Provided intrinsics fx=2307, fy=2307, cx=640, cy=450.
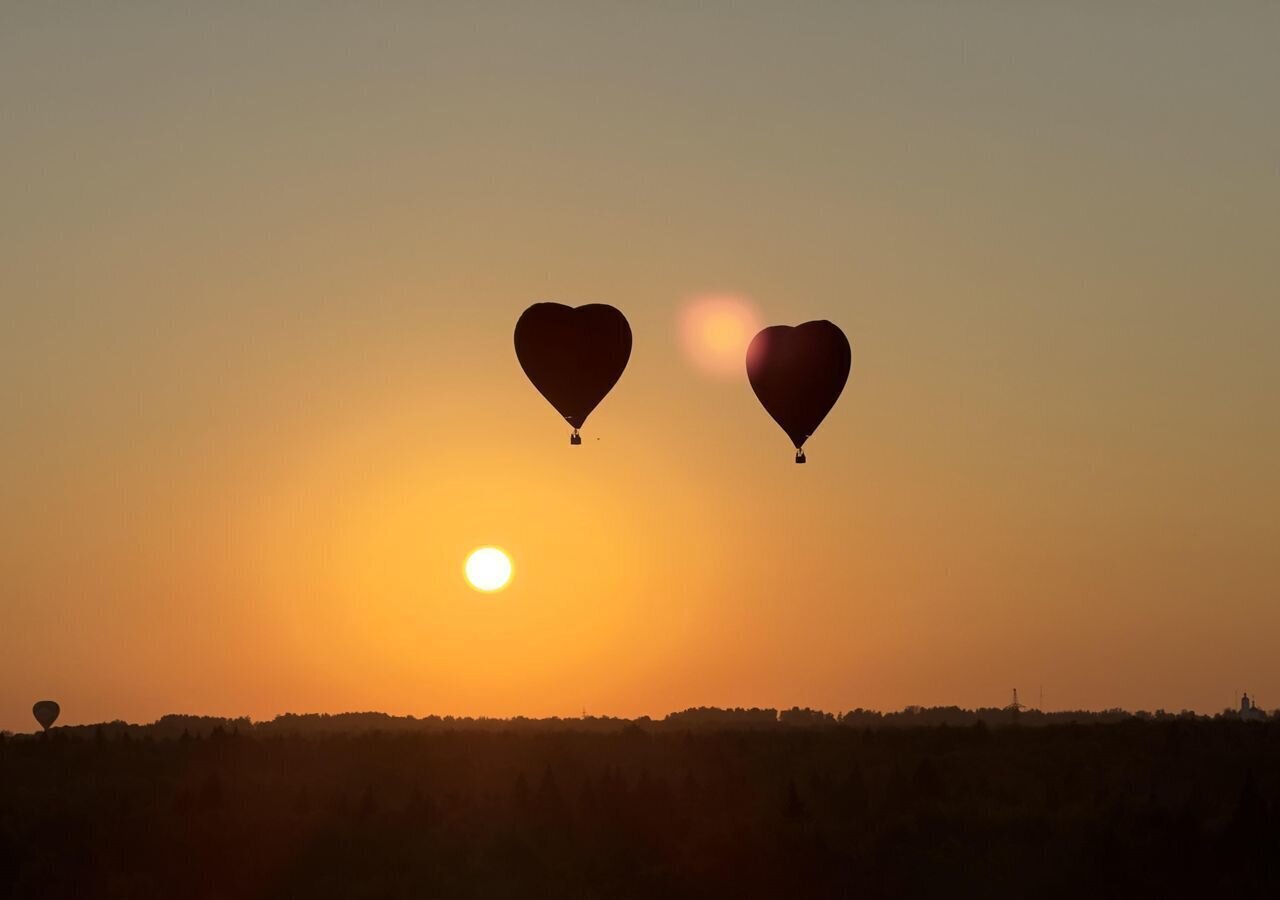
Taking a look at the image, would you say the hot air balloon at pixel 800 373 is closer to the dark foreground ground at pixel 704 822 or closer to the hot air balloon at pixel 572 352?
the hot air balloon at pixel 572 352

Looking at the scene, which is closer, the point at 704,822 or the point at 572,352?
the point at 572,352

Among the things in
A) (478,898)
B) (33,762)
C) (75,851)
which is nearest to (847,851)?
(478,898)

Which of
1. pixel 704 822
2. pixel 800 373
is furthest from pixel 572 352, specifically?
pixel 704 822

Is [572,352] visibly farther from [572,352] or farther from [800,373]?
[800,373]

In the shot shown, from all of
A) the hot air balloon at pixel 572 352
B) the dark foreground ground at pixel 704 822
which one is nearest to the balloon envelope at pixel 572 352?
the hot air balloon at pixel 572 352

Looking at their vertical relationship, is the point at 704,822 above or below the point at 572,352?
below

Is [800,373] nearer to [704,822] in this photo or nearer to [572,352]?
[572,352]
